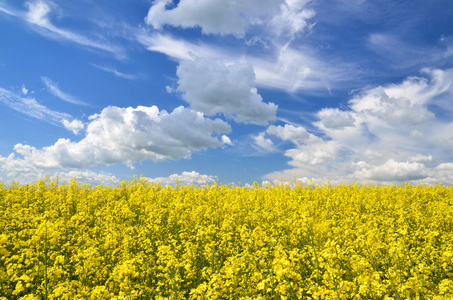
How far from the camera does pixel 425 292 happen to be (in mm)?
5027

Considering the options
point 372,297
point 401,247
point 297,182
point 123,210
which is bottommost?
point 372,297

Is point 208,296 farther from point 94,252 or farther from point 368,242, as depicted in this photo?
point 368,242

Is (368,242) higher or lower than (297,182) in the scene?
lower

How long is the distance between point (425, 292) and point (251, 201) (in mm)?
10661

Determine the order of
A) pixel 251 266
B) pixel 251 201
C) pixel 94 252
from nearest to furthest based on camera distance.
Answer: pixel 251 266 → pixel 94 252 → pixel 251 201

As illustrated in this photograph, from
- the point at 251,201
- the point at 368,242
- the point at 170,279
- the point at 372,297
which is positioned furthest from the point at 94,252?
→ the point at 251,201

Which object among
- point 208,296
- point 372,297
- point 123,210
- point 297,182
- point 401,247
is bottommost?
point 372,297

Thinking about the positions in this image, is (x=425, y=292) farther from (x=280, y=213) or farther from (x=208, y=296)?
(x=280, y=213)

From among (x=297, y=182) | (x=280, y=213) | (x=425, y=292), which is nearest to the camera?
(x=425, y=292)

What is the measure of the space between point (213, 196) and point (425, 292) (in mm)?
12845

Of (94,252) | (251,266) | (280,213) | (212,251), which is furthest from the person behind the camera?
(280,213)

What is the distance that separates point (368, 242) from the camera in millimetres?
6465

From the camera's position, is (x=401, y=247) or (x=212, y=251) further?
(x=212, y=251)

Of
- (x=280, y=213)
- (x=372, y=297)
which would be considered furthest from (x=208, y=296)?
(x=280, y=213)
